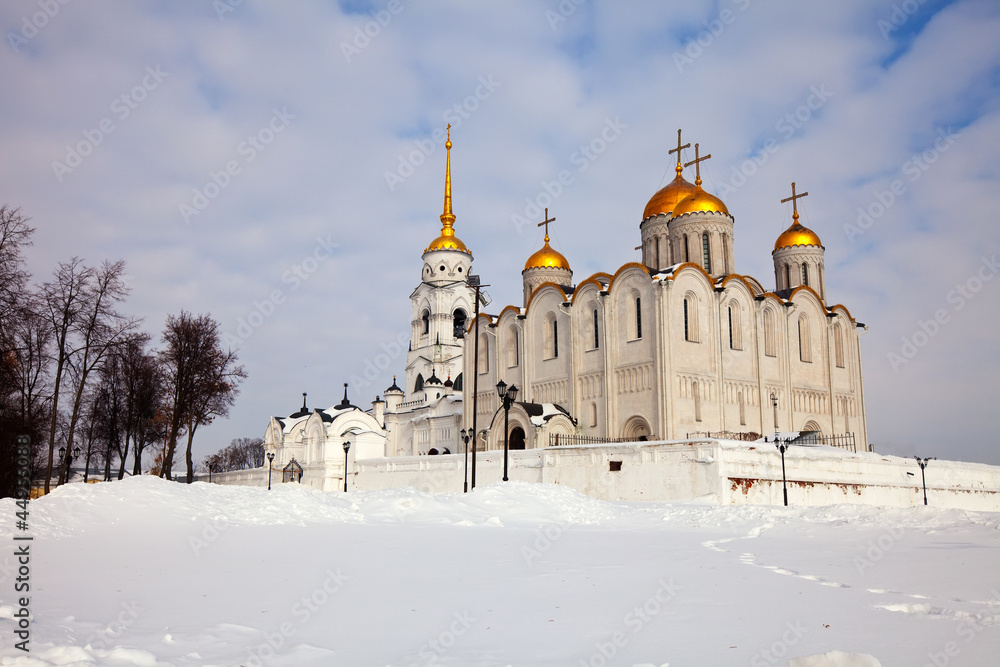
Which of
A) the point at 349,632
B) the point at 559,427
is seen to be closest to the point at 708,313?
the point at 559,427

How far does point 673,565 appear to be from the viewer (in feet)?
31.6

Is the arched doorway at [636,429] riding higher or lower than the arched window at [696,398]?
lower

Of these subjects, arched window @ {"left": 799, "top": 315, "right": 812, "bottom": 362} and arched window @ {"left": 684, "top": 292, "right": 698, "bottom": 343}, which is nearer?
arched window @ {"left": 684, "top": 292, "right": 698, "bottom": 343}

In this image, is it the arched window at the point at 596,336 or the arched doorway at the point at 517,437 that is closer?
the arched doorway at the point at 517,437

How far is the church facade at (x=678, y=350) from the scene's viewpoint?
113 feet

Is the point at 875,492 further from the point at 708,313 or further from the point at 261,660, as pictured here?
the point at 261,660

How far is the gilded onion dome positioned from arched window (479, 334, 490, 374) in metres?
19.4

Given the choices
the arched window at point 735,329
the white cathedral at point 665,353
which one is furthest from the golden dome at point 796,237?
the arched window at point 735,329

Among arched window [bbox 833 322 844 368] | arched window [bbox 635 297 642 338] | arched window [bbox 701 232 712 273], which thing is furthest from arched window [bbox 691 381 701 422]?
arched window [bbox 833 322 844 368]

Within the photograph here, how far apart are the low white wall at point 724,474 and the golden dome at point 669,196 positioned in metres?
17.5

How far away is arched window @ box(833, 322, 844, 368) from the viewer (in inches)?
1667

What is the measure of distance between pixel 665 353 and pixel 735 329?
221 inches

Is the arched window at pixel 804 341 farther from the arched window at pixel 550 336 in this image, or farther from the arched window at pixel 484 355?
the arched window at pixel 484 355

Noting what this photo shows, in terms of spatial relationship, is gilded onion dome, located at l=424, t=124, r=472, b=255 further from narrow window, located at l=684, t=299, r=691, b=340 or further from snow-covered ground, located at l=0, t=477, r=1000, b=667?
snow-covered ground, located at l=0, t=477, r=1000, b=667
